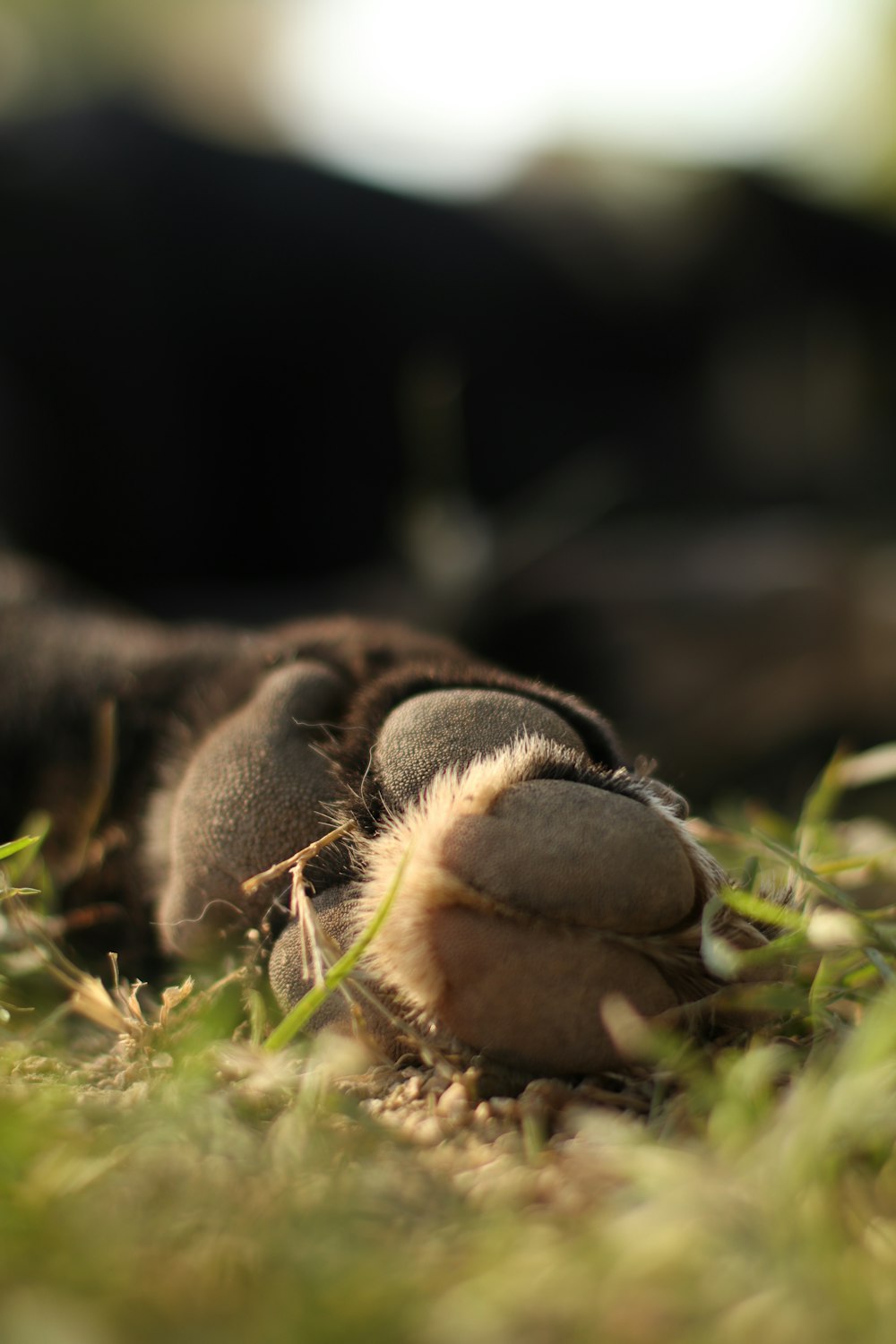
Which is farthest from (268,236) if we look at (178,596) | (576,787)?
(576,787)

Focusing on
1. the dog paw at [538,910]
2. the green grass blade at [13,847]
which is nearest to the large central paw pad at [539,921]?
the dog paw at [538,910]

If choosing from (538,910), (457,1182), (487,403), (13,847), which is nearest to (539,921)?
(538,910)

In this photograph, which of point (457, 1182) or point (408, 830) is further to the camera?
point (408, 830)

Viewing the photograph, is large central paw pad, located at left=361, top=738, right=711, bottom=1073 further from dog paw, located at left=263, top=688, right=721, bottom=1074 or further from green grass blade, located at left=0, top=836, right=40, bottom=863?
green grass blade, located at left=0, top=836, right=40, bottom=863

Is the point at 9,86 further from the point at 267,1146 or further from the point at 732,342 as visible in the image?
the point at 267,1146

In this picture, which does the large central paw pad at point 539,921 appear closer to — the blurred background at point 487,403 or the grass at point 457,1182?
the grass at point 457,1182

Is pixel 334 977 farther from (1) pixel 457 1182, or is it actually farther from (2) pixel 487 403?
(2) pixel 487 403
